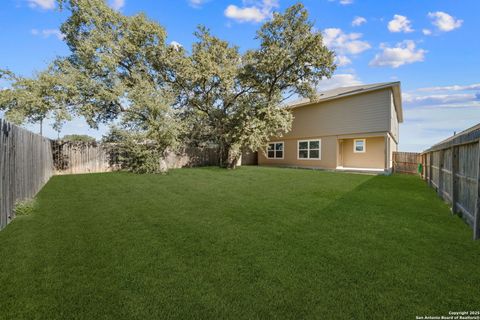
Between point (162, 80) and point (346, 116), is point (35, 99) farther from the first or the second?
point (346, 116)

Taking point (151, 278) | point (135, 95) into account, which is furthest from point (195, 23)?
point (151, 278)

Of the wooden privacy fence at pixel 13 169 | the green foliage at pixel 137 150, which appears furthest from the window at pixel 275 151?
the wooden privacy fence at pixel 13 169

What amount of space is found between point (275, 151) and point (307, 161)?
10.2 ft

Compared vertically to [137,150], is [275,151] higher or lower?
higher

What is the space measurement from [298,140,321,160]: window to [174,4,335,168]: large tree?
121 inches

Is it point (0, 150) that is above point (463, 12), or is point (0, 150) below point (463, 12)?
below

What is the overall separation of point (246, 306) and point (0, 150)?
483 centimetres

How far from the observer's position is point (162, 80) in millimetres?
14859

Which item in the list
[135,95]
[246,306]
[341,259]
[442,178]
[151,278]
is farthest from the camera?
[135,95]

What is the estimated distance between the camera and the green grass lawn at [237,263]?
2.16m

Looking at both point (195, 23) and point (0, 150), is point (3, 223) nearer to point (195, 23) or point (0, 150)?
point (0, 150)

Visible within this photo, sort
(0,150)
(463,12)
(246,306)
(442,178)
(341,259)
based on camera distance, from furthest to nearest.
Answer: (463,12) → (442,178) → (0,150) → (341,259) → (246,306)

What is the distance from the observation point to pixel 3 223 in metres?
4.24

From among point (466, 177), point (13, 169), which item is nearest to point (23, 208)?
point (13, 169)
